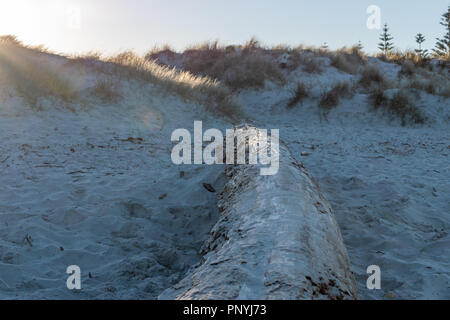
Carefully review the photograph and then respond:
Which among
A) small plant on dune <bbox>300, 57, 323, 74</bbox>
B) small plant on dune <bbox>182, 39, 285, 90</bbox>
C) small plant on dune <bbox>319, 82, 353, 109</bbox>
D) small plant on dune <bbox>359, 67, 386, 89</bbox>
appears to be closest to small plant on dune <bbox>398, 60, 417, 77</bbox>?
small plant on dune <bbox>359, 67, 386, 89</bbox>

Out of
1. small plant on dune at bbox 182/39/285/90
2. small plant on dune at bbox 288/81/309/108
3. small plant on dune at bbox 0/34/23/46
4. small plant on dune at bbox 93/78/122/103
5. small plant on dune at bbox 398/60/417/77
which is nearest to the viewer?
small plant on dune at bbox 93/78/122/103

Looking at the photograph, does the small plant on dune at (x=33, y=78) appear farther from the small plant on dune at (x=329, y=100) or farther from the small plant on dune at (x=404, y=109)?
the small plant on dune at (x=404, y=109)

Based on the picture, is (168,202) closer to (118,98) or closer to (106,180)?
(106,180)

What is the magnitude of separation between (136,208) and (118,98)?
5.32 metres

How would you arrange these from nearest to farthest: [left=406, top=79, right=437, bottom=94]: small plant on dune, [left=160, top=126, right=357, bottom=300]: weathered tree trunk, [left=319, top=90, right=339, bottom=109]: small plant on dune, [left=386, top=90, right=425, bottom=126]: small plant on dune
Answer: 1. [left=160, top=126, right=357, bottom=300]: weathered tree trunk
2. [left=386, top=90, right=425, bottom=126]: small plant on dune
3. [left=319, top=90, right=339, bottom=109]: small plant on dune
4. [left=406, top=79, right=437, bottom=94]: small plant on dune

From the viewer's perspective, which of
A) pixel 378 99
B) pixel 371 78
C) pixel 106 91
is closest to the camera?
pixel 106 91

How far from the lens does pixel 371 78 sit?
1460cm

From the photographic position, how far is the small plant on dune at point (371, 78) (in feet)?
46.9

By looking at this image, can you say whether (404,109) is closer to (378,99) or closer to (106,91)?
(378,99)

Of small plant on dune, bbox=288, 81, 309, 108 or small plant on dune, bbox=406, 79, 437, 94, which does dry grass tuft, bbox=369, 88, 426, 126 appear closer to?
small plant on dune, bbox=406, 79, 437, 94

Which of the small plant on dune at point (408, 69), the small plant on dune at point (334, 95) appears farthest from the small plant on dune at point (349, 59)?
the small plant on dune at point (334, 95)

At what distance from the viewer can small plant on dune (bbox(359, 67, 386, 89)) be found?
46.9 feet

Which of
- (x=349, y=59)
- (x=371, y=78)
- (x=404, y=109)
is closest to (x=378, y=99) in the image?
(x=404, y=109)

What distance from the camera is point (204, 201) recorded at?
4.72 m
